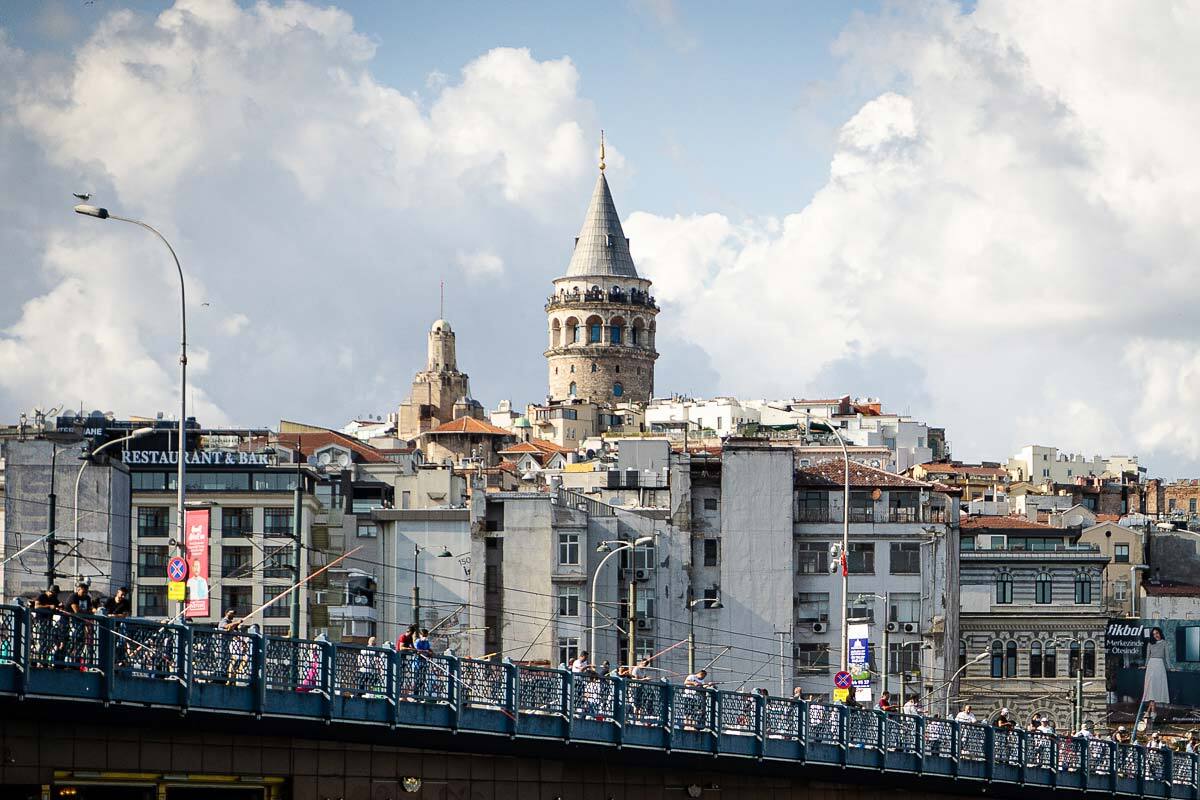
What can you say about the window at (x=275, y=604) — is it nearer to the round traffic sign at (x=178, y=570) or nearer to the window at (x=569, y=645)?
the window at (x=569, y=645)

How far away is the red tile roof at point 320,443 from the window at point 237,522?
46.3m

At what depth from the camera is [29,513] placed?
9162cm

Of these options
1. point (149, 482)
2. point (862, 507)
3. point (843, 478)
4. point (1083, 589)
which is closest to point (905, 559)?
point (862, 507)

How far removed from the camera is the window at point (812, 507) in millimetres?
102875

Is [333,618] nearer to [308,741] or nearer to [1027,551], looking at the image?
[1027,551]

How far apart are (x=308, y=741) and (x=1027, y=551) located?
7479 cm

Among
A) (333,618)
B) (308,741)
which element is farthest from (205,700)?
(333,618)

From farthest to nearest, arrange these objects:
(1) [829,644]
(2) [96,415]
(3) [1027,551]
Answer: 1. (2) [96,415]
2. (3) [1027,551]
3. (1) [829,644]

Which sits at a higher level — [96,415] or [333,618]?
[96,415]

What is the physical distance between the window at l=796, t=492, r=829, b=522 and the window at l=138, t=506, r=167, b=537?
24423mm

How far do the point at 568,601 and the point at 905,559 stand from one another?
13.7 m

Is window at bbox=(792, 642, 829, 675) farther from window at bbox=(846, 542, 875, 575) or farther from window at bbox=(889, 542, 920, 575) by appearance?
window at bbox=(889, 542, 920, 575)

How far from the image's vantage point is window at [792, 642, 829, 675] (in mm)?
100562

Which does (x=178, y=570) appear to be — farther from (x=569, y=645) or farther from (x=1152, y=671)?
(x=1152, y=671)
